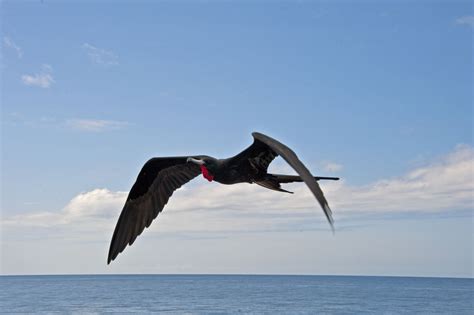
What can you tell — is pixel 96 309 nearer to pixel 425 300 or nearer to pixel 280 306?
pixel 280 306

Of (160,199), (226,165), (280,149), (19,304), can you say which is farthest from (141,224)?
(19,304)

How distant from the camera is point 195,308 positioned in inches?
4013

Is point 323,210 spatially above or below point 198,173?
below

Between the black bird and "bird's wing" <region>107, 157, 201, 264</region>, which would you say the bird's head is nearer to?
the black bird

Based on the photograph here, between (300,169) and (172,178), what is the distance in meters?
4.56

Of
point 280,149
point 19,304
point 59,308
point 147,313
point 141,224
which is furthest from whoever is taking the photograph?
point 19,304

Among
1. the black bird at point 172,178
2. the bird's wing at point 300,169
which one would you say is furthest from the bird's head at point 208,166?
the bird's wing at point 300,169

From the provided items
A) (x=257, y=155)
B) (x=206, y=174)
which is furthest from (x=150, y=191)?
(x=257, y=155)

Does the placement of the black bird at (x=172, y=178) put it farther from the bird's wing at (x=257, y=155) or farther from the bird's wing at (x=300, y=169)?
the bird's wing at (x=300, y=169)

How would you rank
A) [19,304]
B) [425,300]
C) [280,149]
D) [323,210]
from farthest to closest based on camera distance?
[425,300], [19,304], [280,149], [323,210]

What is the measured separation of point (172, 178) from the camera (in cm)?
1001

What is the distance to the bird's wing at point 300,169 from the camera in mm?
5142

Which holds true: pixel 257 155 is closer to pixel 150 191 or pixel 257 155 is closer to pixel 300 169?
pixel 300 169

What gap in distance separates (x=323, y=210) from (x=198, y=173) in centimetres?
503
